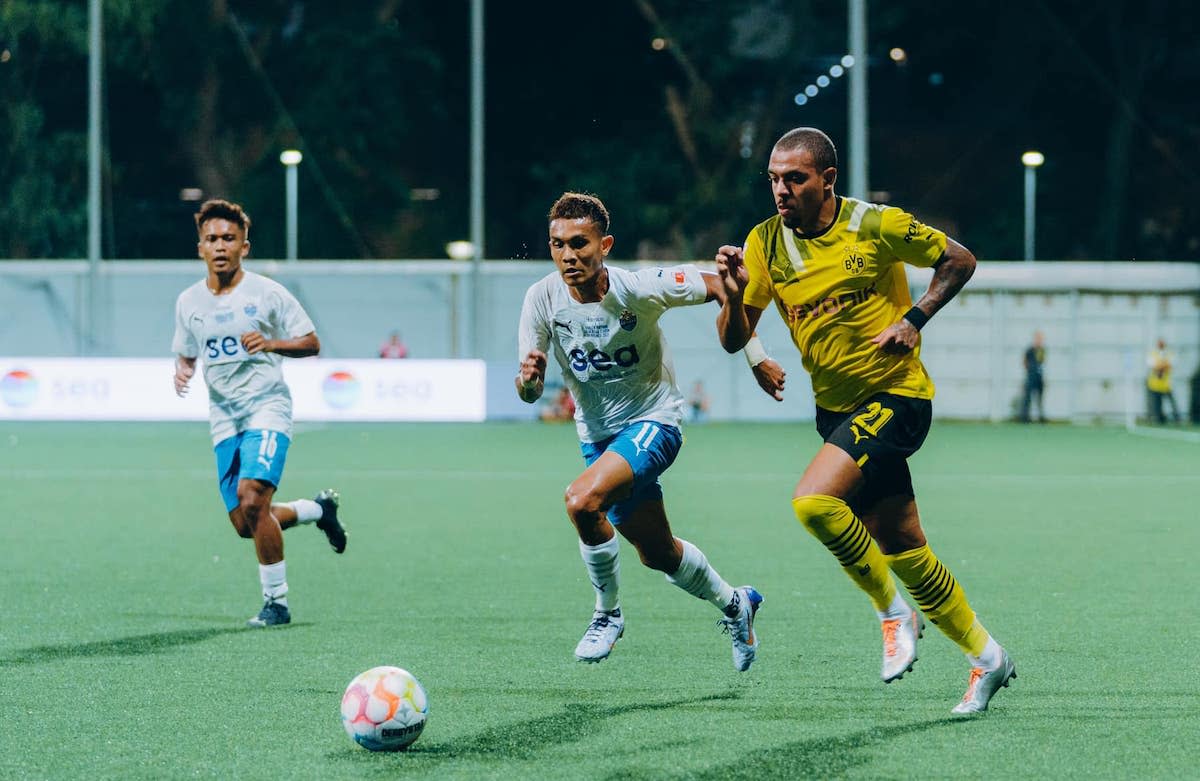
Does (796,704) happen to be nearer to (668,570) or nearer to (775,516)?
(668,570)

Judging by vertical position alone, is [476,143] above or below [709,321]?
above

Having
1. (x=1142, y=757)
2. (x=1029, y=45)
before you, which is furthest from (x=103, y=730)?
(x=1029, y=45)

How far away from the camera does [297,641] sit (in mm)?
7922

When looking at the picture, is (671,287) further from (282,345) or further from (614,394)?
(282,345)

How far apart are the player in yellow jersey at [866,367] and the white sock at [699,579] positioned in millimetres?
971

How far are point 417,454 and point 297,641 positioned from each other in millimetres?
14414

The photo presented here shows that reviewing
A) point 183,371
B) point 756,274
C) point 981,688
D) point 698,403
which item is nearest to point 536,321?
point 756,274

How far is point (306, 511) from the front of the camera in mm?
9594

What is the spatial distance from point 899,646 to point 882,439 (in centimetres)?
79

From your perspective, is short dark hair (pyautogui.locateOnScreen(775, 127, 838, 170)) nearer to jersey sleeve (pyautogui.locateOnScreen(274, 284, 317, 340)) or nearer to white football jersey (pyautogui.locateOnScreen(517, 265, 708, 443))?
white football jersey (pyautogui.locateOnScreen(517, 265, 708, 443))

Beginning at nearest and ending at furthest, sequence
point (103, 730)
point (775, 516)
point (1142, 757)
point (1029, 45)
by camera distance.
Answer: point (1142, 757) → point (103, 730) → point (775, 516) → point (1029, 45)

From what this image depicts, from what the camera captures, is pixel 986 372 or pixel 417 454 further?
pixel 986 372

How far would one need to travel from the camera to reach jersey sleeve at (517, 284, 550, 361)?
6.98m

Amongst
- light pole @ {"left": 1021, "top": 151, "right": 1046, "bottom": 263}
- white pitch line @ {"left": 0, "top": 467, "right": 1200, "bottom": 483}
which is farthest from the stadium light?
white pitch line @ {"left": 0, "top": 467, "right": 1200, "bottom": 483}
